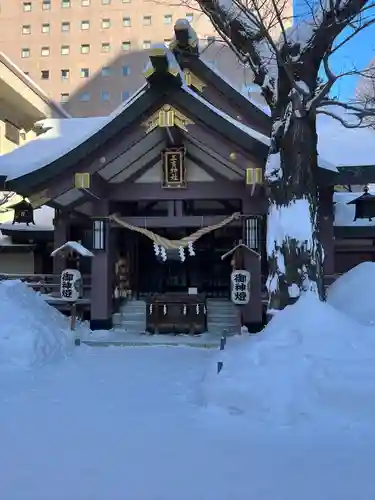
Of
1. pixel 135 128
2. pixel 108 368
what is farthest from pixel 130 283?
pixel 108 368

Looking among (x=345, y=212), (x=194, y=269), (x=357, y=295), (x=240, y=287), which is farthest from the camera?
(x=194, y=269)

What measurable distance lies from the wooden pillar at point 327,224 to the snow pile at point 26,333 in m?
7.00

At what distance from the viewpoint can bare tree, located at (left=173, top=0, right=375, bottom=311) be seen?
8852 mm

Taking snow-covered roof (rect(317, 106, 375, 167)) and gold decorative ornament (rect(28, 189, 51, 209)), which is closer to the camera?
gold decorative ornament (rect(28, 189, 51, 209))

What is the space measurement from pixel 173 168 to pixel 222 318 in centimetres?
422

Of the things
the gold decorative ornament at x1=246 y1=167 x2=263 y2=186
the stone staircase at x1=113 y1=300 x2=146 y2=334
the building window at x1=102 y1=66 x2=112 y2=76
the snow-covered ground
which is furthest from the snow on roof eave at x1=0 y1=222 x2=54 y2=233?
the building window at x1=102 y1=66 x2=112 y2=76

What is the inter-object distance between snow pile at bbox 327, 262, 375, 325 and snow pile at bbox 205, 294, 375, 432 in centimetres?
143

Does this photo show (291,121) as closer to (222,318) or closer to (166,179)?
(166,179)

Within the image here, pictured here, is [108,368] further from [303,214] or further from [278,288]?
[303,214]

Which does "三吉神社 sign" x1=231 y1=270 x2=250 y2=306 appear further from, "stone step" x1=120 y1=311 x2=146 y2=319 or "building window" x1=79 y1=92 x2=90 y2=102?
"building window" x1=79 y1=92 x2=90 y2=102

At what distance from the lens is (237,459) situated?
14.9ft

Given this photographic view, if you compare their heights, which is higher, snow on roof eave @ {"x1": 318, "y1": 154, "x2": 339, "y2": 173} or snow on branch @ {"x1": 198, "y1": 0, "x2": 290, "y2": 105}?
snow on branch @ {"x1": 198, "y1": 0, "x2": 290, "y2": 105}

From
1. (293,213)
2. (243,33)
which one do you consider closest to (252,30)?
(243,33)

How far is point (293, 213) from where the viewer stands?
9109 millimetres
